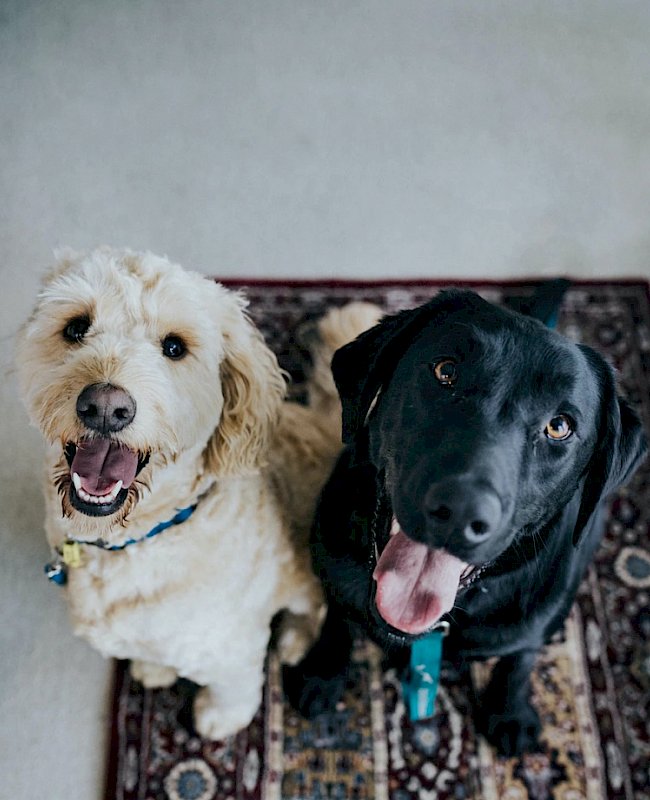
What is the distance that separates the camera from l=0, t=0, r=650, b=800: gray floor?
215 centimetres

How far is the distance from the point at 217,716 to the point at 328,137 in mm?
1657

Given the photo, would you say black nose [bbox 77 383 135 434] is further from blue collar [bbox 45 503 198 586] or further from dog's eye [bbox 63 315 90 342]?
blue collar [bbox 45 503 198 586]

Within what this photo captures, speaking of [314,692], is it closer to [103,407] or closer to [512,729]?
[512,729]

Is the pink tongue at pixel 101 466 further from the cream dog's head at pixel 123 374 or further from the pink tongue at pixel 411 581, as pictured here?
the pink tongue at pixel 411 581

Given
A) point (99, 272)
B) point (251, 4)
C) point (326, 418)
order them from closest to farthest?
1. point (99, 272)
2. point (326, 418)
3. point (251, 4)

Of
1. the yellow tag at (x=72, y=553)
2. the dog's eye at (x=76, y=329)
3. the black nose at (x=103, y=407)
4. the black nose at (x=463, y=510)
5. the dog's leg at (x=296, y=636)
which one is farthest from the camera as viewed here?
the dog's leg at (x=296, y=636)

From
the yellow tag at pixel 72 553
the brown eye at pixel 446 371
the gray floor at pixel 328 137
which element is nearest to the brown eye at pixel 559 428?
the brown eye at pixel 446 371

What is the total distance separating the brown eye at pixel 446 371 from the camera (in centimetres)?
109

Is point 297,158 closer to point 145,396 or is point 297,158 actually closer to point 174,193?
point 174,193

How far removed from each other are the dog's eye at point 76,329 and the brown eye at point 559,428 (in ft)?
2.31

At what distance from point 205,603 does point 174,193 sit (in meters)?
1.33

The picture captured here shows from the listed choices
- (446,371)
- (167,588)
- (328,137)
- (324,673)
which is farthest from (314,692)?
(328,137)

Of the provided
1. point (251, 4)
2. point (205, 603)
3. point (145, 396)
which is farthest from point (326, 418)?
point (251, 4)

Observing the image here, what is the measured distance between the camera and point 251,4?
2457mm
